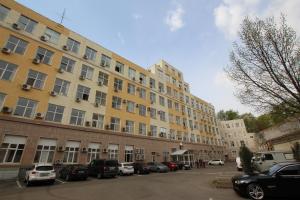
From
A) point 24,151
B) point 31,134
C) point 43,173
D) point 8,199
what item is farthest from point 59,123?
point 8,199

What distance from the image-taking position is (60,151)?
2078cm

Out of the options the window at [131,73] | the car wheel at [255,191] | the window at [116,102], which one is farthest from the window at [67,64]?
the car wheel at [255,191]

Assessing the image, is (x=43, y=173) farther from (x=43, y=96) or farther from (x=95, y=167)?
(x=43, y=96)

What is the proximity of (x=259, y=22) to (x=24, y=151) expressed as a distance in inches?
971

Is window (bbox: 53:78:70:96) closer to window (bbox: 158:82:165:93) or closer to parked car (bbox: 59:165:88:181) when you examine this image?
parked car (bbox: 59:165:88:181)

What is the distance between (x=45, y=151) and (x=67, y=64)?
11.8 metres

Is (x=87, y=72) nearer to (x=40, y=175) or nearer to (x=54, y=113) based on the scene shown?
(x=54, y=113)

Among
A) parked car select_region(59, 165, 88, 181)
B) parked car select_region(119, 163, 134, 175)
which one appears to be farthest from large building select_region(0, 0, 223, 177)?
parked car select_region(59, 165, 88, 181)

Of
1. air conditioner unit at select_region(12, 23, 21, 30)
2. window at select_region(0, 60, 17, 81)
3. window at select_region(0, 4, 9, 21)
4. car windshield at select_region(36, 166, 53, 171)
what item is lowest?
car windshield at select_region(36, 166, 53, 171)

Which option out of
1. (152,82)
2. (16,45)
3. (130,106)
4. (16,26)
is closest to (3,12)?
(16,26)

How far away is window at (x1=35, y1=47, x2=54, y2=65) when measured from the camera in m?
22.7

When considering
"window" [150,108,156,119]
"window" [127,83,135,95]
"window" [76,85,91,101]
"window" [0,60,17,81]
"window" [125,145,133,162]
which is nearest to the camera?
"window" [0,60,17,81]

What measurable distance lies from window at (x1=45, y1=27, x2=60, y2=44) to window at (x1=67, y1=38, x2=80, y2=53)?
162 cm

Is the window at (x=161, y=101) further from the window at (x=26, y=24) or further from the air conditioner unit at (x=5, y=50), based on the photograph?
the air conditioner unit at (x=5, y=50)
